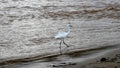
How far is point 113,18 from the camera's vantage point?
591 centimetres

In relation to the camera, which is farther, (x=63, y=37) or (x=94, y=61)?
(x=63, y=37)

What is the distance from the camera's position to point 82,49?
13.2 feet

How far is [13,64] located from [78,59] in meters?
0.71

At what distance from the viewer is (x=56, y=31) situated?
4.93 metres

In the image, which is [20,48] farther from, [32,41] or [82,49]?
[82,49]

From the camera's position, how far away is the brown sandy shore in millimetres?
3553

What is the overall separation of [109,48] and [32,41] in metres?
1.05

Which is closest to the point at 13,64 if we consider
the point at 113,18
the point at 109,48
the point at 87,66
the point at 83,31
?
the point at 87,66

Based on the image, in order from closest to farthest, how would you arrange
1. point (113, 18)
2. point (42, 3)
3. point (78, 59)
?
1. point (78, 59)
2. point (113, 18)
3. point (42, 3)

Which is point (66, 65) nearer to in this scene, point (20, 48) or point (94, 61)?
point (94, 61)

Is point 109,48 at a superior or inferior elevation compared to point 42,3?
inferior

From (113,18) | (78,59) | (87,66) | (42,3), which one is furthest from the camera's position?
(42,3)

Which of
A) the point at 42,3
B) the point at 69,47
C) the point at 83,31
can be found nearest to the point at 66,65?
the point at 69,47

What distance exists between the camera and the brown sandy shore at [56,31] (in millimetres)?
3553
